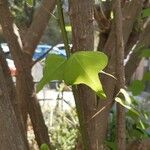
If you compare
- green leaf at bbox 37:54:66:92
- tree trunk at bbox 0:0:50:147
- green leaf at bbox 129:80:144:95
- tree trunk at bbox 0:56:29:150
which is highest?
green leaf at bbox 37:54:66:92

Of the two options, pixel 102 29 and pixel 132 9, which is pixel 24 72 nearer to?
pixel 102 29

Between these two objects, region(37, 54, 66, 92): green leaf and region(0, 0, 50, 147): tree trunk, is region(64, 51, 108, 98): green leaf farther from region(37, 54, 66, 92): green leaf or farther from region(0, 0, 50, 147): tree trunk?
region(0, 0, 50, 147): tree trunk

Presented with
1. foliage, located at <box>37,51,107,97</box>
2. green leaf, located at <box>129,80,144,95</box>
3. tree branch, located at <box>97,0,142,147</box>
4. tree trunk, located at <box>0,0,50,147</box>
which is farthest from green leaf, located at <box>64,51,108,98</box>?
tree trunk, located at <box>0,0,50,147</box>

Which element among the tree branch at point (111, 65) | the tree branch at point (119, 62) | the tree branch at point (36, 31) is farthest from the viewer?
the tree branch at point (36, 31)

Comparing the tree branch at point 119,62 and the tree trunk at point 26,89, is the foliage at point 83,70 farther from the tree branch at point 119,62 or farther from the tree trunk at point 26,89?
the tree trunk at point 26,89

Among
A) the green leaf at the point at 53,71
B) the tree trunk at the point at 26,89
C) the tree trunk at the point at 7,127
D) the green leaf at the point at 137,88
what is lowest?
the tree trunk at the point at 26,89

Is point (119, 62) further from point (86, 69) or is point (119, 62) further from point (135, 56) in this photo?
point (135, 56)

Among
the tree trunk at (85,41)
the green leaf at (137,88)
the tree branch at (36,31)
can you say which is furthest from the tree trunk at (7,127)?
the tree branch at (36,31)

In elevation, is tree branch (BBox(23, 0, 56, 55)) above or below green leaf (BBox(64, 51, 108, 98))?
below
